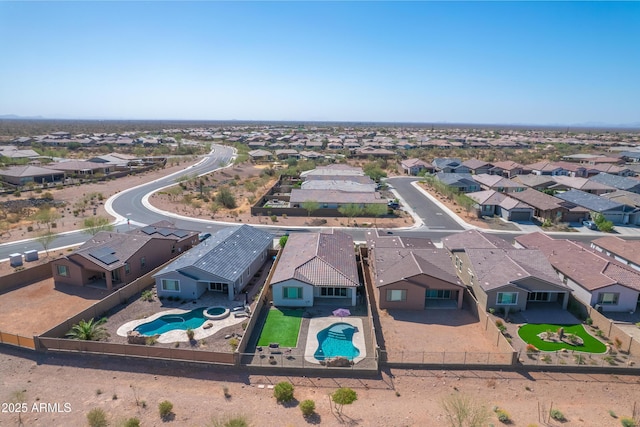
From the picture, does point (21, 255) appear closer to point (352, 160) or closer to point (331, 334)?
point (331, 334)

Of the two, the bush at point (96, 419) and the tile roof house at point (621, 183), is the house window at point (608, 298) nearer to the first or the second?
the bush at point (96, 419)

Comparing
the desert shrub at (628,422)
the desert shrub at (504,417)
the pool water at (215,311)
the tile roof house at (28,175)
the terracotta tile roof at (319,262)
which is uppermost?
the tile roof house at (28,175)

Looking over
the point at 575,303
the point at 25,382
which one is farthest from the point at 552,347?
the point at 25,382

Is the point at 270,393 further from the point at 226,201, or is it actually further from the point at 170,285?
the point at 226,201

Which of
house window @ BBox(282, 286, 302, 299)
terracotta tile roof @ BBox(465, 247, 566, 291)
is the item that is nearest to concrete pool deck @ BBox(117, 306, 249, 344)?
house window @ BBox(282, 286, 302, 299)

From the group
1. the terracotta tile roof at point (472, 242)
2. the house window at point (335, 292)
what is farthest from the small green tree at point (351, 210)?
the house window at point (335, 292)

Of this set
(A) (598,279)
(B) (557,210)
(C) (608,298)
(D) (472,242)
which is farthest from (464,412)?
(B) (557,210)
